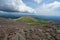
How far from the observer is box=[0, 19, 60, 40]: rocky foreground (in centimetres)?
705

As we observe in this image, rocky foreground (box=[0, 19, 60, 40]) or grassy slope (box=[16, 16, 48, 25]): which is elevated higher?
grassy slope (box=[16, 16, 48, 25])

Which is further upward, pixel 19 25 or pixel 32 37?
pixel 19 25

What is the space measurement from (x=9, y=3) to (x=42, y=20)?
1463 millimetres

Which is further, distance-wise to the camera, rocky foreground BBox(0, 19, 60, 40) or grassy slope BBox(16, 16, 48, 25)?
grassy slope BBox(16, 16, 48, 25)

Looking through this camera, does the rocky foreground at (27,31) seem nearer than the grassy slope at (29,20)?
Yes

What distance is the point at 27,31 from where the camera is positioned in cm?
721

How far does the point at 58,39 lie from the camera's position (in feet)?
24.4

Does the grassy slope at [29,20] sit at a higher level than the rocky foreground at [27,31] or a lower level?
higher

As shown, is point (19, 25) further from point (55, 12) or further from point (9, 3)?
point (55, 12)

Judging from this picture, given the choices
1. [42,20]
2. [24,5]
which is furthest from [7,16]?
[42,20]

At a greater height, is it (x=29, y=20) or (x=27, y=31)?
(x=29, y=20)

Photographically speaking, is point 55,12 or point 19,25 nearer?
point 19,25

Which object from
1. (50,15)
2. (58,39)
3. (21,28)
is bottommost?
(58,39)

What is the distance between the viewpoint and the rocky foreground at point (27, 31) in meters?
7.05
